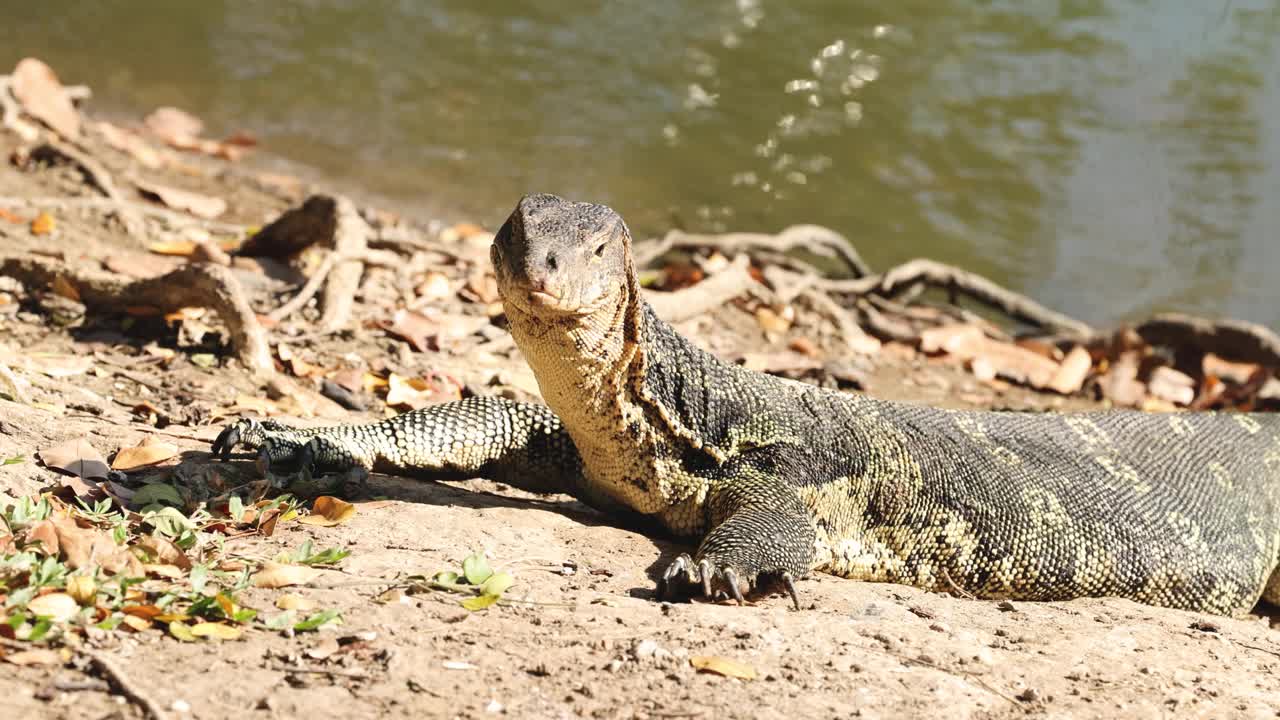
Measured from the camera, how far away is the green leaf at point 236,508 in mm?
4234

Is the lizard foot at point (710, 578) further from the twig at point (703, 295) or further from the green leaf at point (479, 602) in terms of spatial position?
the twig at point (703, 295)

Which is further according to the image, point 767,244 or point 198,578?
point 767,244

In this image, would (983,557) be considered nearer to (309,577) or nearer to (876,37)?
(309,577)

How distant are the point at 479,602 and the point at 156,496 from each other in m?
1.24

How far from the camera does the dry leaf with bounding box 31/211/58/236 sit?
7.73 metres

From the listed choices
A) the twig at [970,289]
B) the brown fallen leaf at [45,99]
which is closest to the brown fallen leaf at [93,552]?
the brown fallen leaf at [45,99]

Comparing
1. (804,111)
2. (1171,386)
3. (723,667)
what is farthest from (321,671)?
(804,111)

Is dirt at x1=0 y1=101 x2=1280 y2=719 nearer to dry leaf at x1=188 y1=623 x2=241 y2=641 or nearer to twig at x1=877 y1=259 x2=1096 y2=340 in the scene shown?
dry leaf at x1=188 y1=623 x2=241 y2=641

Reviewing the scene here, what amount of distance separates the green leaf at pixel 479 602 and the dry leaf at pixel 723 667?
2.08 ft

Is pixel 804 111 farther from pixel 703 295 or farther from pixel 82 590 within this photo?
pixel 82 590

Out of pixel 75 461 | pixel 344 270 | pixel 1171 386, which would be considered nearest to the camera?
pixel 75 461

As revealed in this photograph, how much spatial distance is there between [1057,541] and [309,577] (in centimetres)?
339

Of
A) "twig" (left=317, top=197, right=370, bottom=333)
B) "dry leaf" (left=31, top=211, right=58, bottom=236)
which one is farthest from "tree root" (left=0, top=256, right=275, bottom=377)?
"dry leaf" (left=31, top=211, right=58, bottom=236)

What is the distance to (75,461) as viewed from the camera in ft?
14.5
